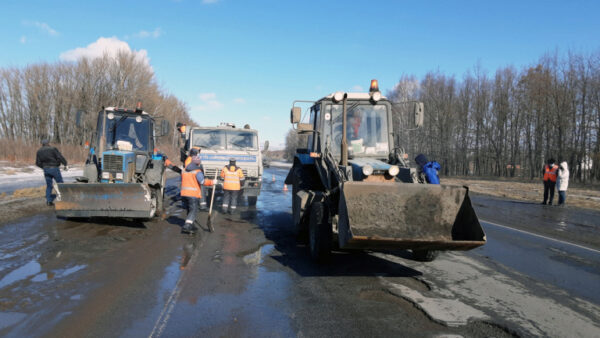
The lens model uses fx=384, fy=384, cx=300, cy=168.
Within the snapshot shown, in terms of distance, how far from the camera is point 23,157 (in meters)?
28.1

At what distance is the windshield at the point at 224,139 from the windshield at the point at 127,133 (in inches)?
93.4

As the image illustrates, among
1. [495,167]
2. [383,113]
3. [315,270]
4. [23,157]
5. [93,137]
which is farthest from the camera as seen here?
[495,167]

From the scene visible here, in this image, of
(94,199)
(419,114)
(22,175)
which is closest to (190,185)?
(94,199)

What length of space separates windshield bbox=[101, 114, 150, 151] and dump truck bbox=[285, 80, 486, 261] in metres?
5.16

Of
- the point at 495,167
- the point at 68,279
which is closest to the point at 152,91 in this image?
the point at 495,167

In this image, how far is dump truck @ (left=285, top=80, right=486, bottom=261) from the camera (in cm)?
490

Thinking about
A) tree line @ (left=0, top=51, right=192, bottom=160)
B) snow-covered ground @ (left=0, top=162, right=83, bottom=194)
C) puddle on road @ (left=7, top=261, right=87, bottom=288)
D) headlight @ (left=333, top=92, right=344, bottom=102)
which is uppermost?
tree line @ (left=0, top=51, right=192, bottom=160)

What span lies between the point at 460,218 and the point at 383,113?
2.81 metres

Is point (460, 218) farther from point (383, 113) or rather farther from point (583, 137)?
point (583, 137)

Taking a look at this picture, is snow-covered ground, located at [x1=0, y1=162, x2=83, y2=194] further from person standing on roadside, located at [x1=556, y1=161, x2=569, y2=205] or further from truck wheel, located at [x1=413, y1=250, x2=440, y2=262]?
person standing on roadside, located at [x1=556, y1=161, x2=569, y2=205]

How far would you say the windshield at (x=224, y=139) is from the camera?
12.7 meters

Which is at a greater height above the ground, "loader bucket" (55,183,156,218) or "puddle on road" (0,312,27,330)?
"loader bucket" (55,183,156,218)

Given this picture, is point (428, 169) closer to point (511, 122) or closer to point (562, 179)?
point (562, 179)

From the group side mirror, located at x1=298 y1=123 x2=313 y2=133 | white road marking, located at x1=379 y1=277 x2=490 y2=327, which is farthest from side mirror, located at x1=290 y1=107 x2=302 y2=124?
white road marking, located at x1=379 y1=277 x2=490 y2=327
